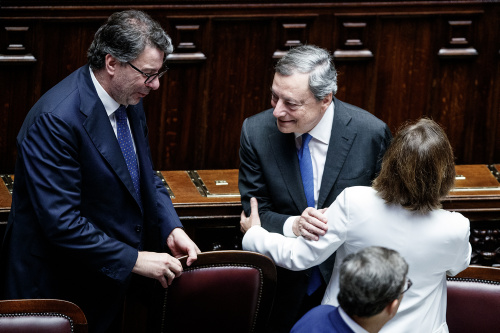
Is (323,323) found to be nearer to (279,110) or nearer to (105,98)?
(279,110)

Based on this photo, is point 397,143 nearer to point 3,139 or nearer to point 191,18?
point 191,18

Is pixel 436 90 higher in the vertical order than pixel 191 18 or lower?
lower

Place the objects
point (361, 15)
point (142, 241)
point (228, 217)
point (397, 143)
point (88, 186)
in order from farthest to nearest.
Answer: point (361, 15)
point (228, 217)
point (142, 241)
point (88, 186)
point (397, 143)

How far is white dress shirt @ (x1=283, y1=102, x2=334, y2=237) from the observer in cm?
308

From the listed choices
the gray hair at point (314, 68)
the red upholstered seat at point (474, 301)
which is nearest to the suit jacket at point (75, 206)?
the gray hair at point (314, 68)

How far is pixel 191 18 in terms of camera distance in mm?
4121

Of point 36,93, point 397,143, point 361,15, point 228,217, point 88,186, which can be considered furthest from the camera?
point 361,15

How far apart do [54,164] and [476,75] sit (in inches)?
100

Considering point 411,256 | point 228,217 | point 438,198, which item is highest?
point 438,198

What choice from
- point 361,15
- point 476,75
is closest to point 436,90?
point 476,75

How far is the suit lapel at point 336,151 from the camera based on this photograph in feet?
9.95

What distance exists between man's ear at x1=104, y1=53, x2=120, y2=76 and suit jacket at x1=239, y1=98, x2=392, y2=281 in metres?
0.58

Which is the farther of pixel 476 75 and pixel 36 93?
pixel 476 75

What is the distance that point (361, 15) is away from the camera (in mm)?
4277
